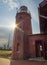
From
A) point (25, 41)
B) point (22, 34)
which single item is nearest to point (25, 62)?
point (25, 41)

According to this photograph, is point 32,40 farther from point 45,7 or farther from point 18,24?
point 45,7

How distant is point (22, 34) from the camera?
17.1 meters

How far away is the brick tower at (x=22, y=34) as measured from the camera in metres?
16.5

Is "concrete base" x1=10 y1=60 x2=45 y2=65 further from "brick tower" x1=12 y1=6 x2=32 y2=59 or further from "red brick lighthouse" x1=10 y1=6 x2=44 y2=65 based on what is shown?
"brick tower" x1=12 y1=6 x2=32 y2=59

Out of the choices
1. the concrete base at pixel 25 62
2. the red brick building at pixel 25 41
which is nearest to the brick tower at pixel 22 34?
the red brick building at pixel 25 41

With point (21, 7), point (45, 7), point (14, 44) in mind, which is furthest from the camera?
point (21, 7)

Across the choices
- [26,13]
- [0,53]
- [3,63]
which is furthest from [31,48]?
[0,53]

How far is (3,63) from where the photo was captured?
101ft

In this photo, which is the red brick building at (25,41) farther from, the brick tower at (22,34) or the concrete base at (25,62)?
the concrete base at (25,62)

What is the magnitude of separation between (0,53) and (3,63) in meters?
7.62

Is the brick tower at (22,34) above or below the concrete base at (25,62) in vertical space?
above

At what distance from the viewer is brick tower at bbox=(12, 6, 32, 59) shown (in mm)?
16464

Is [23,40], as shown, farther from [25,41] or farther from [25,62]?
[25,62]

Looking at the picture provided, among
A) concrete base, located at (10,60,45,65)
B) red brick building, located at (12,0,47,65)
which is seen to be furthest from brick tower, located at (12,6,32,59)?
concrete base, located at (10,60,45,65)
